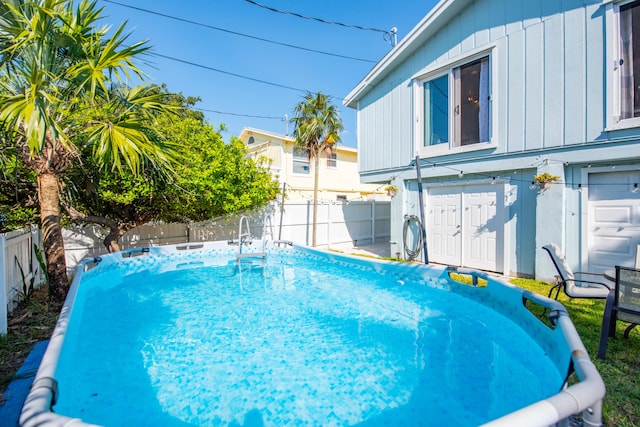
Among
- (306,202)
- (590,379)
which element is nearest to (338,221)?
(306,202)

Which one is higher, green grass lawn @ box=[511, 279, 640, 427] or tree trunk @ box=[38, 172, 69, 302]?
tree trunk @ box=[38, 172, 69, 302]

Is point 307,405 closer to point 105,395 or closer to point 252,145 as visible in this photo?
point 105,395

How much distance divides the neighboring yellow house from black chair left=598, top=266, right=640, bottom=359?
12707 mm

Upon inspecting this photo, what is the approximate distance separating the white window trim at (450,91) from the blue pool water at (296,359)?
3.89m

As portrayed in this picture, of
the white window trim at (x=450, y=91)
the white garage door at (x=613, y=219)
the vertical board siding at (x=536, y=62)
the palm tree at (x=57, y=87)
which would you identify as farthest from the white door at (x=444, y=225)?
the palm tree at (x=57, y=87)

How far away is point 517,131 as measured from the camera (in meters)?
7.51

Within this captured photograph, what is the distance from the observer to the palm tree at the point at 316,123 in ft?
44.2

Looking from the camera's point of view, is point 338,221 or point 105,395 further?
point 338,221

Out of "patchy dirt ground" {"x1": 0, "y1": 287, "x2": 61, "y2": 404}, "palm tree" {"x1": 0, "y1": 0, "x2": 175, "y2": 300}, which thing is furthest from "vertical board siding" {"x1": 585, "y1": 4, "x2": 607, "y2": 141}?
"patchy dirt ground" {"x1": 0, "y1": 287, "x2": 61, "y2": 404}

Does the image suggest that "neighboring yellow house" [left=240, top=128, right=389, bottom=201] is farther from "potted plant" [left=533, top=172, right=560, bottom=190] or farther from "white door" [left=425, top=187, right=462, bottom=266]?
"potted plant" [left=533, top=172, right=560, bottom=190]

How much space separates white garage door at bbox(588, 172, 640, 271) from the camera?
608cm

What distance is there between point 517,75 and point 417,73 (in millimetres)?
2809

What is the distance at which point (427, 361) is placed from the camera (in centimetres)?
405

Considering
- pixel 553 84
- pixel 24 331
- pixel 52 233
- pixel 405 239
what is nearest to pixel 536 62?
pixel 553 84
